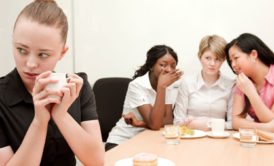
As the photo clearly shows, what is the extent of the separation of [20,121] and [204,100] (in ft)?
5.41

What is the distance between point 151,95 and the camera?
103 inches

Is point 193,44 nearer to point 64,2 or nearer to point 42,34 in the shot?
point 64,2

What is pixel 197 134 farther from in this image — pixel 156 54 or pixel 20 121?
pixel 20 121

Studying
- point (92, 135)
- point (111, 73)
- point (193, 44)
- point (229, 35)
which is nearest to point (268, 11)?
point (229, 35)

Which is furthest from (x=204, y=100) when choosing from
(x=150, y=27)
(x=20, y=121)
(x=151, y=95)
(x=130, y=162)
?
(x=20, y=121)

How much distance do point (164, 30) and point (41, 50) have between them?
2.21 metres

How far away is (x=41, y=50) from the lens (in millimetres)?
1027

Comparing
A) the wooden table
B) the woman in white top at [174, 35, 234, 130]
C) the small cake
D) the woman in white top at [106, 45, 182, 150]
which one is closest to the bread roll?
the wooden table

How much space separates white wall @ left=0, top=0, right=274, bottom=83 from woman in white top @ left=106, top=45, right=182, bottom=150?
1.51ft

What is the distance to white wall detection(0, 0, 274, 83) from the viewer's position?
297 cm

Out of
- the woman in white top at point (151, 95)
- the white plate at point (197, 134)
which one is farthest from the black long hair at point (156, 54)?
the white plate at point (197, 134)

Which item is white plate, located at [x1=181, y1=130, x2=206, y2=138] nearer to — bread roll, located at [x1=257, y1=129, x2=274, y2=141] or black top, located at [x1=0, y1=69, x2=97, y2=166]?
bread roll, located at [x1=257, y1=129, x2=274, y2=141]

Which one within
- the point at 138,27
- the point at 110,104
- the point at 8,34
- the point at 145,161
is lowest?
the point at 110,104

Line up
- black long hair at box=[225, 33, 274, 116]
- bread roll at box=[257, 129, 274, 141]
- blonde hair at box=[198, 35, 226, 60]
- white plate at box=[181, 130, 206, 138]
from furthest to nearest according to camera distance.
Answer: blonde hair at box=[198, 35, 226, 60]
black long hair at box=[225, 33, 274, 116]
white plate at box=[181, 130, 206, 138]
bread roll at box=[257, 129, 274, 141]
